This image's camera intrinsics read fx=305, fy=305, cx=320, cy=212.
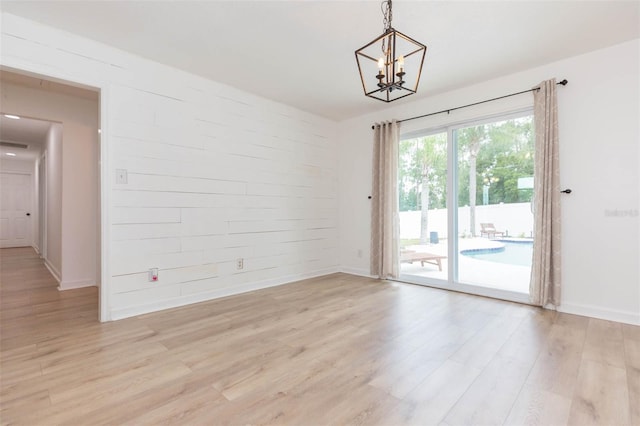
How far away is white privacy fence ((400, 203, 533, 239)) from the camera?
144 inches

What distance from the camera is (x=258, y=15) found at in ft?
8.52

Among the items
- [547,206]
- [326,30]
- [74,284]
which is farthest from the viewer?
[74,284]

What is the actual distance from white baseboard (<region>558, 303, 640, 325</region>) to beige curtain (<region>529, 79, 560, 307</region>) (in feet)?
0.41

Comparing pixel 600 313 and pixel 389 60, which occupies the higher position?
pixel 389 60

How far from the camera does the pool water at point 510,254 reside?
12.0 ft

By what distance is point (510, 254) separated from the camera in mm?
3787

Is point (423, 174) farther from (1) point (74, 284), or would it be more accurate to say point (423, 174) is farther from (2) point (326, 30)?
(1) point (74, 284)

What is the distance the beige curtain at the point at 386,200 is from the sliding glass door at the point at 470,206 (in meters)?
0.21

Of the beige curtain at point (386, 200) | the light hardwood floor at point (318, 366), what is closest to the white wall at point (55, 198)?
the light hardwood floor at point (318, 366)

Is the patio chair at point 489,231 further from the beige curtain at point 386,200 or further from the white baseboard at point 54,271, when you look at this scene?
the white baseboard at point 54,271

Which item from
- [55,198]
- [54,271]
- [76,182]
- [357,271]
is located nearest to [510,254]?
[357,271]

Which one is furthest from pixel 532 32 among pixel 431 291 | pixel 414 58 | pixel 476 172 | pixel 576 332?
pixel 431 291

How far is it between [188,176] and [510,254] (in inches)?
160

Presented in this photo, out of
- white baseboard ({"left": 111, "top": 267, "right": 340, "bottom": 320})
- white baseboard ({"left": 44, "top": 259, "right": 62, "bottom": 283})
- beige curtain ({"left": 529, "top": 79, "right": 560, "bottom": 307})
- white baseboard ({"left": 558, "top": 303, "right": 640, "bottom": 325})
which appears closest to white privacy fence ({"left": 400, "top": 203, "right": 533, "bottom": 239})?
beige curtain ({"left": 529, "top": 79, "right": 560, "bottom": 307})
